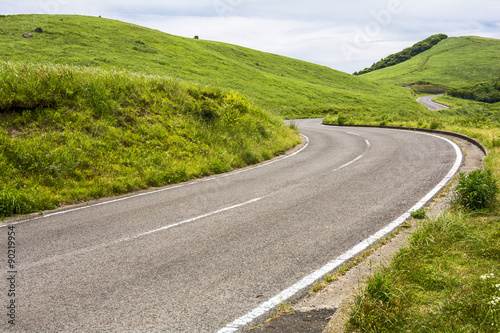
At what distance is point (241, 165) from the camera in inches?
549

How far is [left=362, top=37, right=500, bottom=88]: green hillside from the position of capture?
11850cm

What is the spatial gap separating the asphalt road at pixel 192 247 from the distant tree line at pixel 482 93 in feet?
311

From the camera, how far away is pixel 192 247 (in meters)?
5.79

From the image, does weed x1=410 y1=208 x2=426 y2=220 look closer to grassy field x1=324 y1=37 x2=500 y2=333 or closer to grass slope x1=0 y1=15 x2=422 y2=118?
grassy field x1=324 y1=37 x2=500 y2=333

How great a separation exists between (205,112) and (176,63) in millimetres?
33608

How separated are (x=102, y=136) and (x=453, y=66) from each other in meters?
153

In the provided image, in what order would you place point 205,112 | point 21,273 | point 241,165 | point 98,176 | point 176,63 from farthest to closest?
point 176,63
point 205,112
point 241,165
point 98,176
point 21,273

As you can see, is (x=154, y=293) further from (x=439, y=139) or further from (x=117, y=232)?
(x=439, y=139)

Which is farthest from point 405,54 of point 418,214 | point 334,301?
point 334,301

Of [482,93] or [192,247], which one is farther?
[482,93]

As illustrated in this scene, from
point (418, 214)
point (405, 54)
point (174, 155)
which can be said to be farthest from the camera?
point (405, 54)

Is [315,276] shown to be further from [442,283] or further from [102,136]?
[102,136]

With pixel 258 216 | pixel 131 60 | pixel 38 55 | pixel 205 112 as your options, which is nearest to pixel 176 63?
pixel 131 60

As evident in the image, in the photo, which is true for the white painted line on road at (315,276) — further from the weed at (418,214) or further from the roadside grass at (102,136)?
the roadside grass at (102,136)
